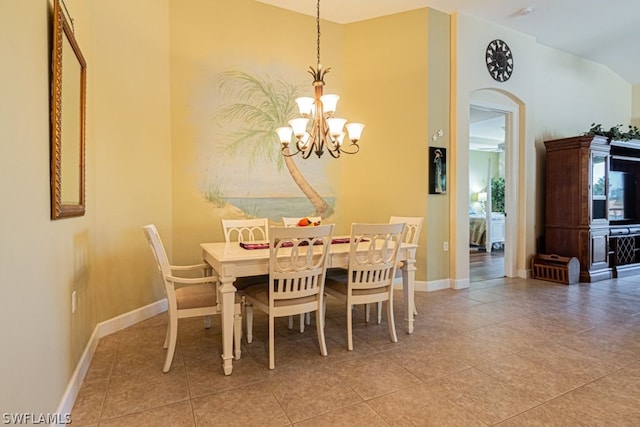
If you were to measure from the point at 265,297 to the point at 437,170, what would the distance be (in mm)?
2855

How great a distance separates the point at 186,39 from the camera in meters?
3.63

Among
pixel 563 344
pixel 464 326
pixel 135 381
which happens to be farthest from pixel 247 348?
pixel 563 344

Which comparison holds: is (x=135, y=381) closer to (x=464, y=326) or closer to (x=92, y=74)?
(x=92, y=74)

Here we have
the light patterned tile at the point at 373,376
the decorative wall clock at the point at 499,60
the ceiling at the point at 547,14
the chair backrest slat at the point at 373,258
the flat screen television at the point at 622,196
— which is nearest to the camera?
the light patterned tile at the point at 373,376

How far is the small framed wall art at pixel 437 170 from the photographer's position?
4277 millimetres

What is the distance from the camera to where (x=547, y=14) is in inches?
172

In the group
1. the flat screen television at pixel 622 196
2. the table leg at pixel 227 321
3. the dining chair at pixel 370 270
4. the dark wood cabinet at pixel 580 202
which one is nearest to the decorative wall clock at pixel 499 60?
the dark wood cabinet at pixel 580 202

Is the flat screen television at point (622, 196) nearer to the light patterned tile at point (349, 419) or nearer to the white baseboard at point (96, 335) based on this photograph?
the light patterned tile at point (349, 419)

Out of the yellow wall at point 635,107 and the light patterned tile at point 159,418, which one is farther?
the yellow wall at point 635,107

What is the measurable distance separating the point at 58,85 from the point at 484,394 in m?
2.86

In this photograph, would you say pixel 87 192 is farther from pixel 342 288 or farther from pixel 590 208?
pixel 590 208

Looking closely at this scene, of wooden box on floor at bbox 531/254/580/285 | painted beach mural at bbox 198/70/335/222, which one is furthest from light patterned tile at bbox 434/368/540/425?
wooden box on floor at bbox 531/254/580/285

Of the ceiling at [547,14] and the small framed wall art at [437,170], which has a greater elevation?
the ceiling at [547,14]

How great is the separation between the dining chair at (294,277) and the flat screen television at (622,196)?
503 cm
